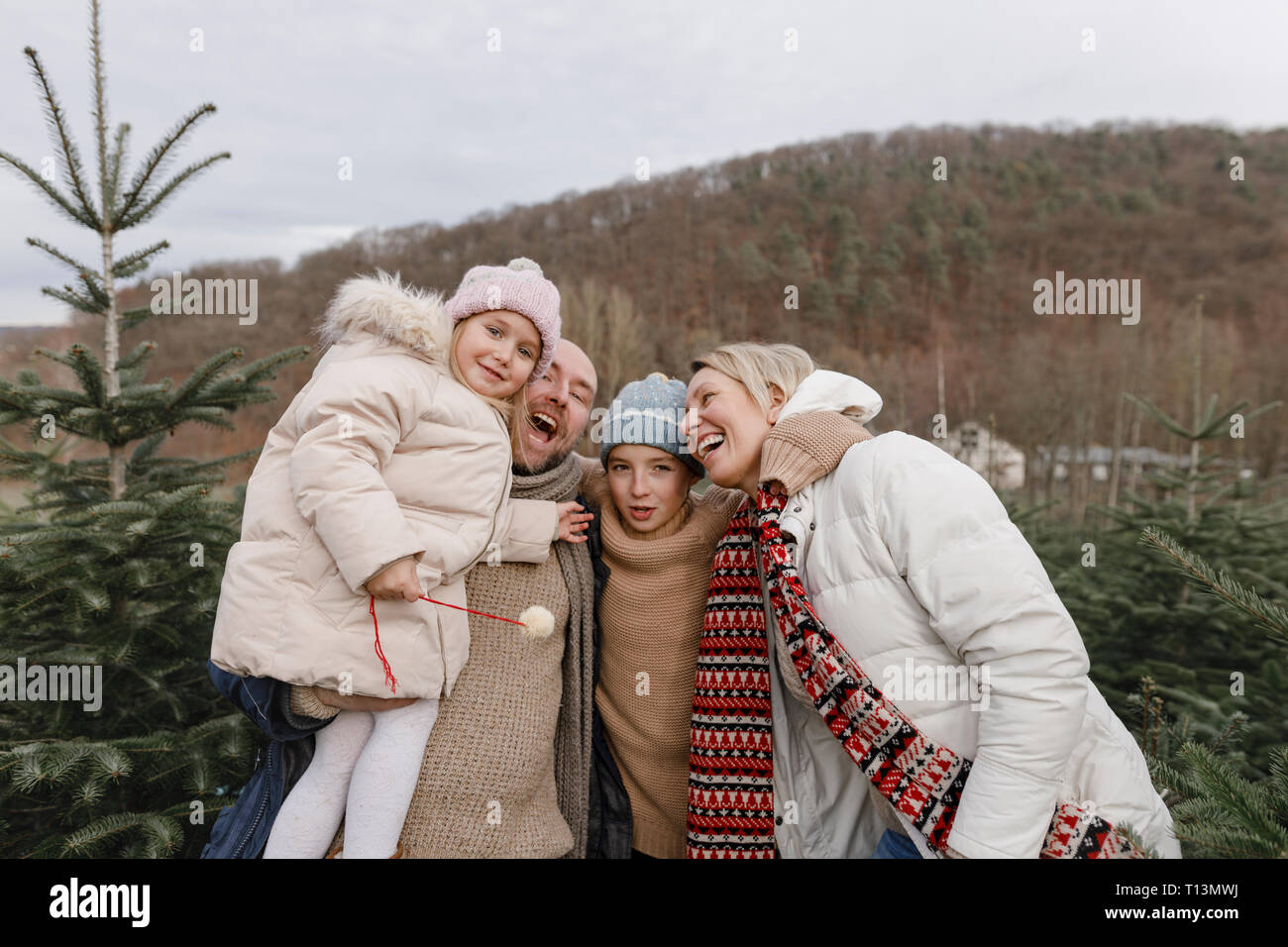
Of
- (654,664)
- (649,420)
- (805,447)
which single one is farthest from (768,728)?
(649,420)

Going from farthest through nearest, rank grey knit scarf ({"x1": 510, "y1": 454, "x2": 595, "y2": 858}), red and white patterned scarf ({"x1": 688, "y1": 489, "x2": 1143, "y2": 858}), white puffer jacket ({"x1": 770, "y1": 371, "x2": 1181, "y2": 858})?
grey knit scarf ({"x1": 510, "y1": 454, "x2": 595, "y2": 858}), red and white patterned scarf ({"x1": 688, "y1": 489, "x2": 1143, "y2": 858}), white puffer jacket ({"x1": 770, "y1": 371, "x2": 1181, "y2": 858})

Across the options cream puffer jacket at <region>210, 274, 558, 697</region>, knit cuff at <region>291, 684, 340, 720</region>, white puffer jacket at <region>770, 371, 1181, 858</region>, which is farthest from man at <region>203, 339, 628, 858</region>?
white puffer jacket at <region>770, 371, 1181, 858</region>

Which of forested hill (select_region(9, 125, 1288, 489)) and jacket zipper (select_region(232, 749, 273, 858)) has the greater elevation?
forested hill (select_region(9, 125, 1288, 489))

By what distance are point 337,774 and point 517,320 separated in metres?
1.40

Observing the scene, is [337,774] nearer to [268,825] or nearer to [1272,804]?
[268,825]

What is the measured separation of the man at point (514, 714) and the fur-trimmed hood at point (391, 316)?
1.34 ft

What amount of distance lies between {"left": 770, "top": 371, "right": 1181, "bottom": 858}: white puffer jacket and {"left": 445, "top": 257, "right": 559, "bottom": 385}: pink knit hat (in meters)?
0.96

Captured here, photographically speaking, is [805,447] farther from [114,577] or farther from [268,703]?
[114,577]

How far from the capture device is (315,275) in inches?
1195

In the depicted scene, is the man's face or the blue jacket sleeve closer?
the blue jacket sleeve

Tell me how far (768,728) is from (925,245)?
6368 centimetres

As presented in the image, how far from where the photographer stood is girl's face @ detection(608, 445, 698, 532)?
2342mm

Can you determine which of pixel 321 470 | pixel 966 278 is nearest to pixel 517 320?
pixel 321 470

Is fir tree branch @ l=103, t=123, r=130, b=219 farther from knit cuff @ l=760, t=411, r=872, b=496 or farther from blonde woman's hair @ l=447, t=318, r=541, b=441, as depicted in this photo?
knit cuff @ l=760, t=411, r=872, b=496
